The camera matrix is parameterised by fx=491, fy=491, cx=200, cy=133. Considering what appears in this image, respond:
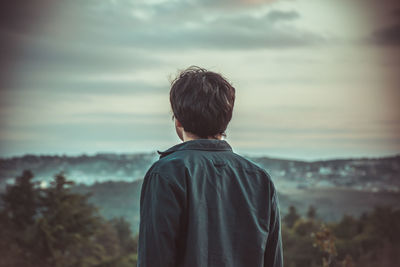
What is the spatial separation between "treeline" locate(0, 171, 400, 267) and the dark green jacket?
722 inches

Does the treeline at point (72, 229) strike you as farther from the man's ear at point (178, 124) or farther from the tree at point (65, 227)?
the man's ear at point (178, 124)

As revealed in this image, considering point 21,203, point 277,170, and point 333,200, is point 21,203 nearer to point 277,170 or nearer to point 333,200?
point 277,170

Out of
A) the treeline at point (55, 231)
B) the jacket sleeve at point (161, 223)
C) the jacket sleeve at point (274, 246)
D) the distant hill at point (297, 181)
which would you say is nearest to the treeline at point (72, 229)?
the treeline at point (55, 231)

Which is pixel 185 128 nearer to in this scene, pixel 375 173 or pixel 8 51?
pixel 375 173

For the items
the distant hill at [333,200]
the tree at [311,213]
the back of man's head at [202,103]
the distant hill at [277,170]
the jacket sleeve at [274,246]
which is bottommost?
the tree at [311,213]

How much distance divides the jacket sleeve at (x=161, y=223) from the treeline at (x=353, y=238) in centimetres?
1454

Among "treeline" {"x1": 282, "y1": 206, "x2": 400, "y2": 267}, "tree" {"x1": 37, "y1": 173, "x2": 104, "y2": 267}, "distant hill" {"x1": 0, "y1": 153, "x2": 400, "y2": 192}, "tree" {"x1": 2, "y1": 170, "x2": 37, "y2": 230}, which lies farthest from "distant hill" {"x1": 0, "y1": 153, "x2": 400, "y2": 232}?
"tree" {"x1": 37, "y1": 173, "x2": 104, "y2": 267}

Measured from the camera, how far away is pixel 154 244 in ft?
4.40

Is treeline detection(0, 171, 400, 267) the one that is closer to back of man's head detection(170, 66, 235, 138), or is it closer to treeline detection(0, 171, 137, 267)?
treeline detection(0, 171, 137, 267)

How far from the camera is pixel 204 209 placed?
4.50 ft

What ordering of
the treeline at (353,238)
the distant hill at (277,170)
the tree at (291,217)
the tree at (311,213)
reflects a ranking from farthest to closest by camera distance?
the tree at (311,213) < the tree at (291,217) < the distant hill at (277,170) < the treeline at (353,238)

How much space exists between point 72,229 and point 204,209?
2274 centimetres

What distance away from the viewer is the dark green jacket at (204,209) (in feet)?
4.38

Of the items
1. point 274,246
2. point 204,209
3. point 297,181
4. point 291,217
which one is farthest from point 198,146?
point 291,217
